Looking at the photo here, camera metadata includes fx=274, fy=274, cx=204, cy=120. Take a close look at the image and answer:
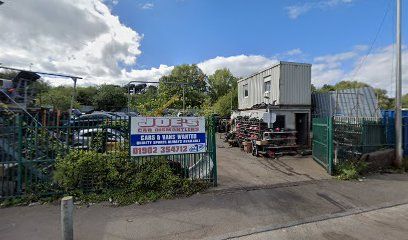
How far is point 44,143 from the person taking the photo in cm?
666

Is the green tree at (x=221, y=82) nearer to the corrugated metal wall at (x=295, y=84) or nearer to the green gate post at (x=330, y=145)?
the corrugated metal wall at (x=295, y=84)

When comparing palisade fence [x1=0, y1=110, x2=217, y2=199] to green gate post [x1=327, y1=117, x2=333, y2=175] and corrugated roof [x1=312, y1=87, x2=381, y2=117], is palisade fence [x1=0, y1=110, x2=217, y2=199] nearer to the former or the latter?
green gate post [x1=327, y1=117, x2=333, y2=175]

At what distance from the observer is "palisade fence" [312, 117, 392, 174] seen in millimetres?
9719

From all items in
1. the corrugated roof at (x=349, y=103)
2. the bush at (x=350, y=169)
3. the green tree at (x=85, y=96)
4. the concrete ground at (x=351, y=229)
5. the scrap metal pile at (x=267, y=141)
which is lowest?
the concrete ground at (x=351, y=229)

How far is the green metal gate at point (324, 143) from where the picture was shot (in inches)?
376

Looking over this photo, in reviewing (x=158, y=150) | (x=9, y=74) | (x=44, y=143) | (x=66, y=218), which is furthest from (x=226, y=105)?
(x=66, y=218)

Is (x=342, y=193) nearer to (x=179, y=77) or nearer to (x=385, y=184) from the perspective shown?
(x=385, y=184)

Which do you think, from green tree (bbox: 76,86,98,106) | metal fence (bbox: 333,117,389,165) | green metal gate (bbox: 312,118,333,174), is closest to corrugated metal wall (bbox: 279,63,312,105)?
green metal gate (bbox: 312,118,333,174)

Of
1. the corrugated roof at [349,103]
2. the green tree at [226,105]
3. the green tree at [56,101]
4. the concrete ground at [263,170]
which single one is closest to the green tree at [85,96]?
the green tree at [56,101]

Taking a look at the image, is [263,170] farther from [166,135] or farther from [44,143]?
[44,143]

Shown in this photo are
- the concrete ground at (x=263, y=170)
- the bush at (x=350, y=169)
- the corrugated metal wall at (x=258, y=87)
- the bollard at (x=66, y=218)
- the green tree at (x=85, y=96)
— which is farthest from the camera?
the green tree at (x=85, y=96)

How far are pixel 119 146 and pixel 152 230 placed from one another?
8.93 feet

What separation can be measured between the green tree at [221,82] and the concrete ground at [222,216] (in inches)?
1759

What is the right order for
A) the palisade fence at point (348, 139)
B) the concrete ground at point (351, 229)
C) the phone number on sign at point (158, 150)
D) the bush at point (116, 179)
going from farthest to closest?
1. the palisade fence at point (348, 139)
2. the phone number on sign at point (158, 150)
3. the bush at point (116, 179)
4. the concrete ground at point (351, 229)
